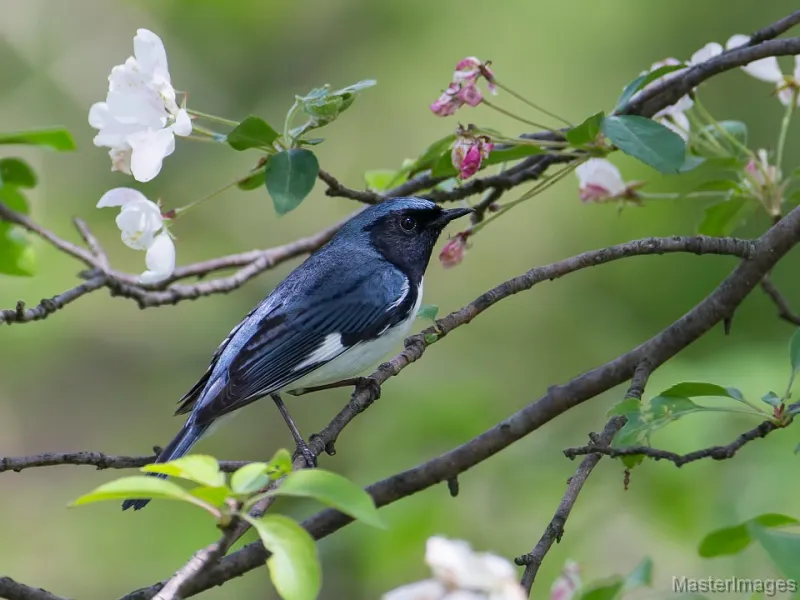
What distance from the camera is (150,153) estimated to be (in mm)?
2297

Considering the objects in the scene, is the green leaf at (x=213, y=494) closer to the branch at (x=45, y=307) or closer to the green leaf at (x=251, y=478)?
the green leaf at (x=251, y=478)

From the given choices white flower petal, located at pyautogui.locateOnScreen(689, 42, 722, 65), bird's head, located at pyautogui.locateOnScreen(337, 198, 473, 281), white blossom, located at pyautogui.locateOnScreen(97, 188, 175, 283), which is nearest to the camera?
white blossom, located at pyautogui.locateOnScreen(97, 188, 175, 283)

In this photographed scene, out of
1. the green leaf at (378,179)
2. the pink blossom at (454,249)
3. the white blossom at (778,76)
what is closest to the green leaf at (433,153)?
the pink blossom at (454,249)

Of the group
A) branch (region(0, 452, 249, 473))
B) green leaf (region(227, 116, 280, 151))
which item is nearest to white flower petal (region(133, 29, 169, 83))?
green leaf (region(227, 116, 280, 151))

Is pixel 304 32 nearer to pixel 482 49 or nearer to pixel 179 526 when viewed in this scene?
pixel 482 49

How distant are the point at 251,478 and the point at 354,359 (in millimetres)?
1868

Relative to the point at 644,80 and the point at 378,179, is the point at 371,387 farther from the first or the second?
the point at 644,80

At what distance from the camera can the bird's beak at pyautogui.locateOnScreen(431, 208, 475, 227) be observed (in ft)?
11.1

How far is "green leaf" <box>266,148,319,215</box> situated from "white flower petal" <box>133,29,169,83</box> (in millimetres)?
357

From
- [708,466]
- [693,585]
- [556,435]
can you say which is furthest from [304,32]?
[693,585]

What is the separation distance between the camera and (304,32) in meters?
7.29

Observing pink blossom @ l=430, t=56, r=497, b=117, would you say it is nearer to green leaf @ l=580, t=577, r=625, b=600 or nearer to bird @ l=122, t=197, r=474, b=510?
bird @ l=122, t=197, r=474, b=510

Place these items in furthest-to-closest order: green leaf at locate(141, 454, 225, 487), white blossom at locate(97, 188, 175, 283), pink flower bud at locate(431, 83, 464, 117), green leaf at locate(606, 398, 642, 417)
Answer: pink flower bud at locate(431, 83, 464, 117)
white blossom at locate(97, 188, 175, 283)
green leaf at locate(606, 398, 642, 417)
green leaf at locate(141, 454, 225, 487)

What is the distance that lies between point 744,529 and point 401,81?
5865 mm
